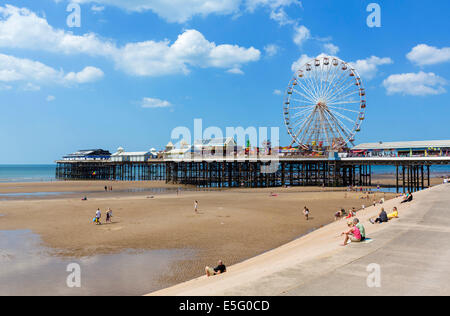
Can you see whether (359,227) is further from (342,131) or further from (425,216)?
(342,131)

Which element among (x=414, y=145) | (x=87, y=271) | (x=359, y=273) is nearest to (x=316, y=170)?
(x=414, y=145)

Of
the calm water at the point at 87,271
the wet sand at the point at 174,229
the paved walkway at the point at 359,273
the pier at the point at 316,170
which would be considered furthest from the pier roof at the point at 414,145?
the calm water at the point at 87,271

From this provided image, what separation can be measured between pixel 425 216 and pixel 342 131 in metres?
37.6

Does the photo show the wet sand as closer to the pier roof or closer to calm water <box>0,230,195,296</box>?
calm water <box>0,230,195,296</box>

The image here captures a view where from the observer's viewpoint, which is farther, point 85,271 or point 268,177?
point 268,177

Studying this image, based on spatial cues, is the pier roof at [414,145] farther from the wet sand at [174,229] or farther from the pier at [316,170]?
the wet sand at [174,229]

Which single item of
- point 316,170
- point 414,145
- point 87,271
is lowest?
point 87,271

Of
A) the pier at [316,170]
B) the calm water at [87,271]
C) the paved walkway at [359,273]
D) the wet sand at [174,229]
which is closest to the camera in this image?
the paved walkway at [359,273]

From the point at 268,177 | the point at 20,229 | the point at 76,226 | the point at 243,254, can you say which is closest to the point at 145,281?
the point at 243,254

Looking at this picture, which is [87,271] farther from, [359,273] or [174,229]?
[359,273]

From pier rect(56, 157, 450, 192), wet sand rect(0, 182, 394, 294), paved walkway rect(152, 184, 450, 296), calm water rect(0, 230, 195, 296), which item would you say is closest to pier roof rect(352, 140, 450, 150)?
pier rect(56, 157, 450, 192)

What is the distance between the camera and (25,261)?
11.8 meters

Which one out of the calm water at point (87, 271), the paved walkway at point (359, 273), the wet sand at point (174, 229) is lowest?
the wet sand at point (174, 229)
